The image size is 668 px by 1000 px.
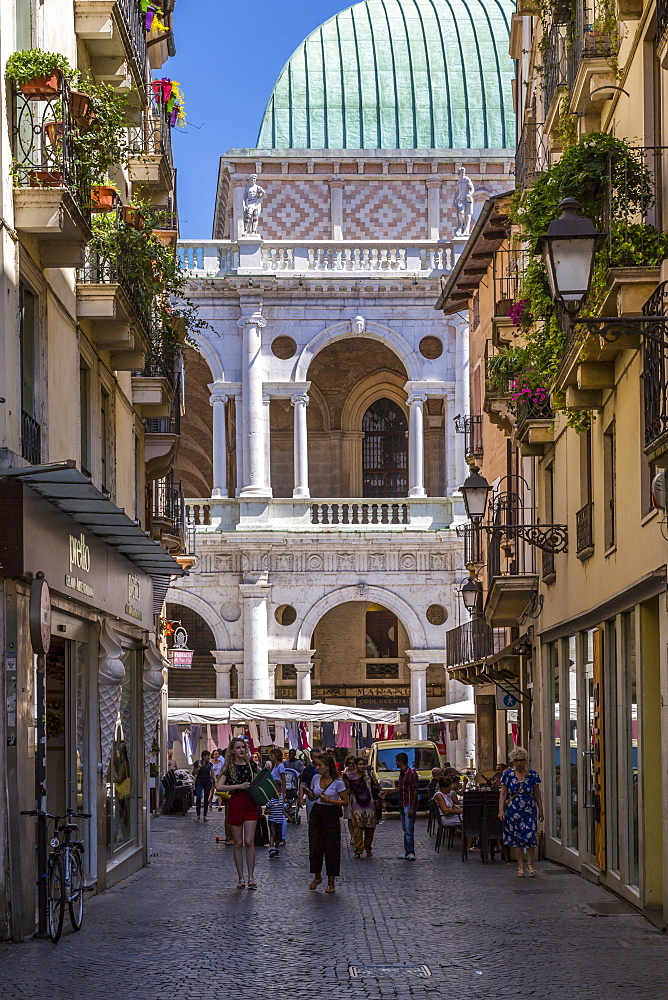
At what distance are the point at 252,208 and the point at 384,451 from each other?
32.9ft

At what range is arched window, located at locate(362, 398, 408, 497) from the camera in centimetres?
5244

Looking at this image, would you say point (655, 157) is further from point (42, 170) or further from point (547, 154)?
point (547, 154)

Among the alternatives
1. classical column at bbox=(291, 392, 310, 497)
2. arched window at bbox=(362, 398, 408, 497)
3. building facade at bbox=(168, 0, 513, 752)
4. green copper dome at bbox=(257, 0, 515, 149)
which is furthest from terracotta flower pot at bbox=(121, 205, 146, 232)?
arched window at bbox=(362, 398, 408, 497)

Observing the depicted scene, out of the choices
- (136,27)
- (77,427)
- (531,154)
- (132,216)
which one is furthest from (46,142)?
(531,154)

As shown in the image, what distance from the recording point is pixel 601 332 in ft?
38.4

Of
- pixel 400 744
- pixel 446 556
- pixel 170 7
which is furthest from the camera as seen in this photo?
pixel 446 556

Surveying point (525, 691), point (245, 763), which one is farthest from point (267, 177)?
point (245, 763)

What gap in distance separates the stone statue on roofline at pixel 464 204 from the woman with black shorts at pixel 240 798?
101ft

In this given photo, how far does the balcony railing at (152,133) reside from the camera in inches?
927

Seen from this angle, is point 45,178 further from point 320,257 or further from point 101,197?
point 320,257

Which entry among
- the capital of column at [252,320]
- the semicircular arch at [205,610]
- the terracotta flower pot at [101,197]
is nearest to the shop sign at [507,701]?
the terracotta flower pot at [101,197]

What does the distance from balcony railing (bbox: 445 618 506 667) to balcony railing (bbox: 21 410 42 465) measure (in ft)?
52.8

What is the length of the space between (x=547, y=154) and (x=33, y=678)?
12299 millimetres

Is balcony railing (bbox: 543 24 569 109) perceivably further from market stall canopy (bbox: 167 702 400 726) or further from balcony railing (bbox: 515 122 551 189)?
market stall canopy (bbox: 167 702 400 726)
